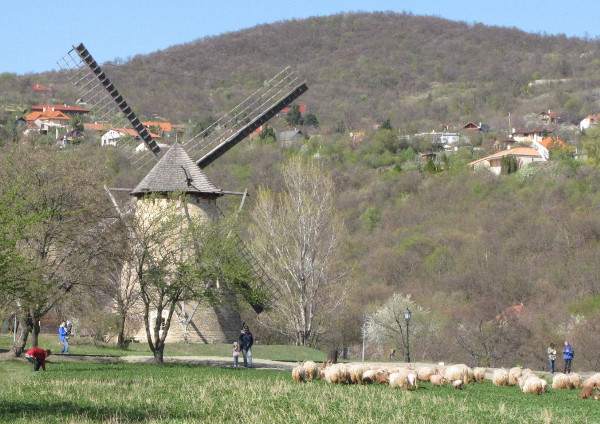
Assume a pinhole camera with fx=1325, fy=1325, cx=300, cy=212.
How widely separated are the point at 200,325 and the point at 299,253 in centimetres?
994

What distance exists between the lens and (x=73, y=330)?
58.5m

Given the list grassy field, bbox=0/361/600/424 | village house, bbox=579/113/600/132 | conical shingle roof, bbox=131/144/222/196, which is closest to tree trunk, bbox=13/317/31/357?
grassy field, bbox=0/361/600/424

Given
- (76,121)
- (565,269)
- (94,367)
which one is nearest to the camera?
(94,367)

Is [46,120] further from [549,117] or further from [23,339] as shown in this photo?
[23,339]

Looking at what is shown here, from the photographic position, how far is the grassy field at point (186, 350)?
4772 cm

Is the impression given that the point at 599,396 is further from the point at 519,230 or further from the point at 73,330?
the point at 519,230

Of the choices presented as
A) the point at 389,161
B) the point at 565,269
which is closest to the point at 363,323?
the point at 565,269

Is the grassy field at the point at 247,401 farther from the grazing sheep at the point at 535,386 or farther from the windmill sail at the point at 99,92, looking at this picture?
the windmill sail at the point at 99,92

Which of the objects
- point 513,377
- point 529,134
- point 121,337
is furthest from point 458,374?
point 529,134

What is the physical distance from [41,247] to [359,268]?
195ft

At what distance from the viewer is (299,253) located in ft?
194

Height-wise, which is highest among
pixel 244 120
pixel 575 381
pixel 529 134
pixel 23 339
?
pixel 529 134

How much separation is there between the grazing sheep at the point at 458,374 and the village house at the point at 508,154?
9671 centimetres

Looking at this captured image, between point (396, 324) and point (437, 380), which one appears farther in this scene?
point (396, 324)
